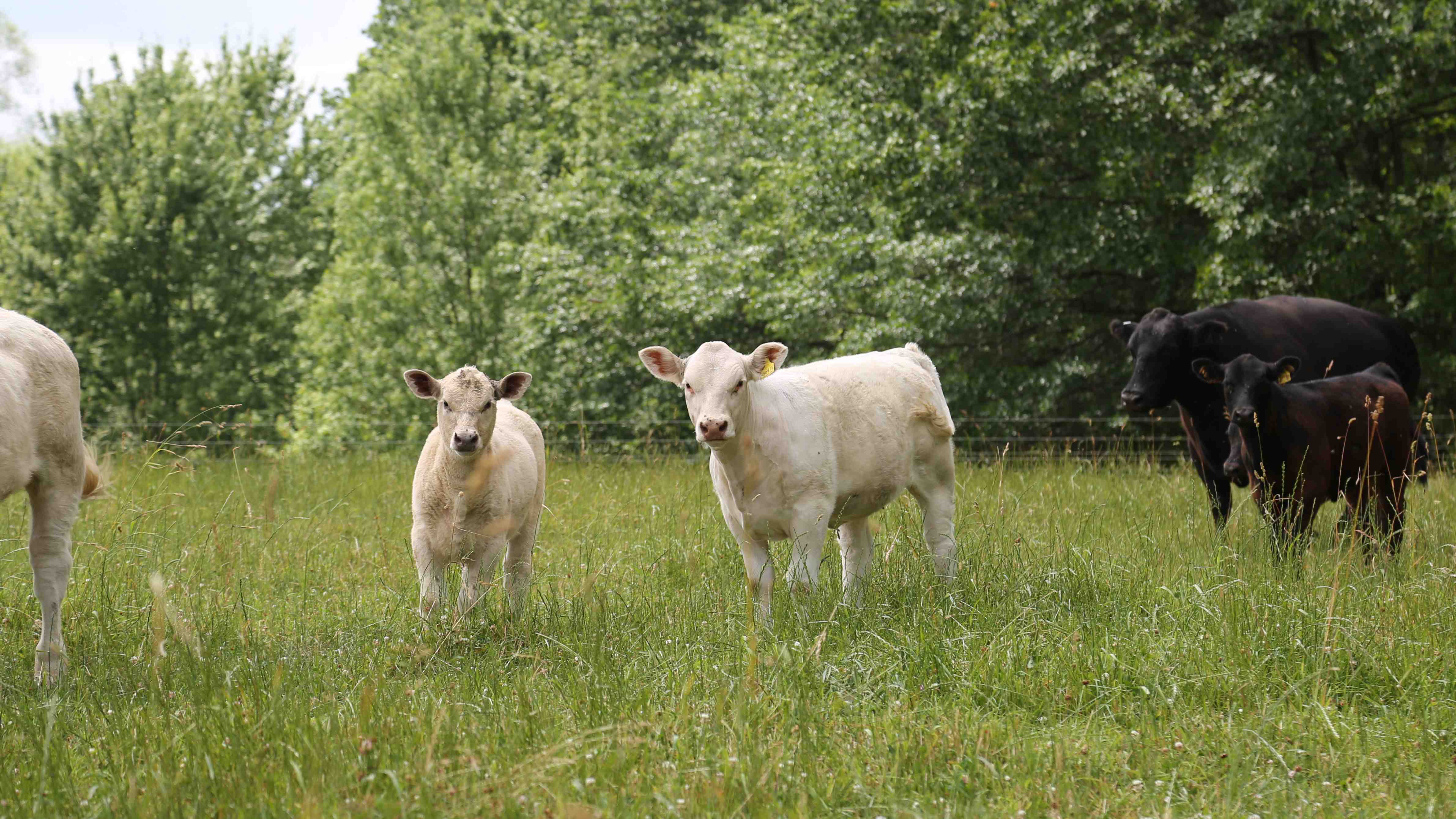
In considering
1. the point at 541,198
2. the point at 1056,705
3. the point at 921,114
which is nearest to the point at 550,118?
the point at 541,198

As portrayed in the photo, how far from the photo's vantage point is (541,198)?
23766 mm

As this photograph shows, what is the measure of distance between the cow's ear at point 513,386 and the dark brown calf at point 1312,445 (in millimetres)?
3961

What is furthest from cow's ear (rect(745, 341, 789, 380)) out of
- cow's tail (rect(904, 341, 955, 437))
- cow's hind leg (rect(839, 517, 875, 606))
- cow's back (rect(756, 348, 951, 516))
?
cow's hind leg (rect(839, 517, 875, 606))

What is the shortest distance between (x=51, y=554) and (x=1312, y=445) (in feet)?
21.3

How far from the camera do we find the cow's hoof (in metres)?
5.07

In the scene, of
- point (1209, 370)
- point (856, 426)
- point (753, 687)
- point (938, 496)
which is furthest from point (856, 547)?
point (1209, 370)

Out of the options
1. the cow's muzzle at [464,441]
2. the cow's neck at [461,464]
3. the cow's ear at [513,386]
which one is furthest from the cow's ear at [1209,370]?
the cow's muzzle at [464,441]

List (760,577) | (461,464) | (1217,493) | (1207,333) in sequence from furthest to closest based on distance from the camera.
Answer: (1207,333) < (1217,493) < (461,464) < (760,577)

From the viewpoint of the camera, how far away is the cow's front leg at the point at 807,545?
5.67 meters

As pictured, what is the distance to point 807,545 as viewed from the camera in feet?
18.8

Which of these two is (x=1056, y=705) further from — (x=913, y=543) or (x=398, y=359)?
(x=398, y=359)

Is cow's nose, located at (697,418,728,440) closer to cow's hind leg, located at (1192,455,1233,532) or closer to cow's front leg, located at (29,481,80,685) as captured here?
cow's front leg, located at (29,481,80,685)

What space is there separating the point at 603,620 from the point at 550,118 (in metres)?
23.7

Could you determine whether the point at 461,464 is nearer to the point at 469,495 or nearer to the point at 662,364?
the point at 469,495
